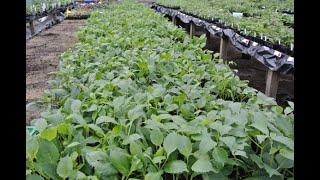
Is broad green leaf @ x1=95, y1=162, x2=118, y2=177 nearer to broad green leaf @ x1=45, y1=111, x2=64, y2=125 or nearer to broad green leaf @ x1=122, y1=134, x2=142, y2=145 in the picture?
broad green leaf @ x1=122, y1=134, x2=142, y2=145

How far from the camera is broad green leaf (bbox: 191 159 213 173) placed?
3.91ft

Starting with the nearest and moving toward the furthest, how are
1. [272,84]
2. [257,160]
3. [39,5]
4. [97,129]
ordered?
[257,160] → [97,129] → [272,84] → [39,5]

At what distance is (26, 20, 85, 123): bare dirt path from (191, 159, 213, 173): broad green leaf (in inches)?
143

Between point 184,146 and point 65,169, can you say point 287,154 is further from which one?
point 65,169

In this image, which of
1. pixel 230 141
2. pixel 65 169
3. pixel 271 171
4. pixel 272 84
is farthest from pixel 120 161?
pixel 272 84

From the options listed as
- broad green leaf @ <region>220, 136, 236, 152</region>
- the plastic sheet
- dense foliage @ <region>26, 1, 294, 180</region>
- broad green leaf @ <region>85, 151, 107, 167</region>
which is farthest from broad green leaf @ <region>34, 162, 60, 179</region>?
the plastic sheet

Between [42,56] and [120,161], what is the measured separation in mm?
9162

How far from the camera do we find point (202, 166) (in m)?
1.21
